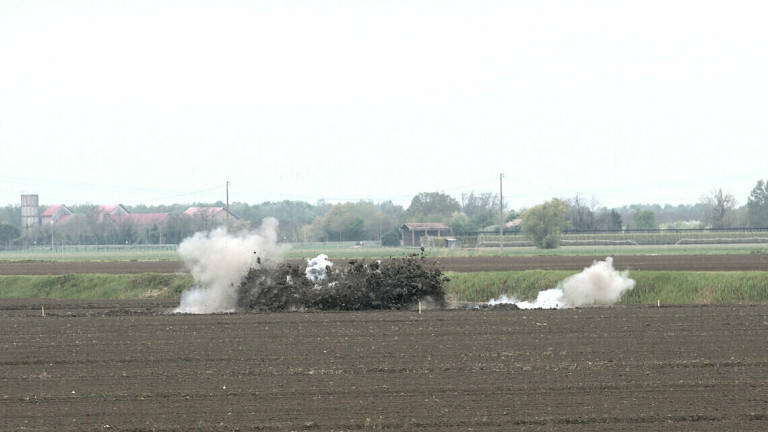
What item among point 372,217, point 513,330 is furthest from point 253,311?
point 372,217

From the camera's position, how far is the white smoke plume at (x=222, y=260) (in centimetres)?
4597

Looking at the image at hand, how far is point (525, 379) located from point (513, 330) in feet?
33.7

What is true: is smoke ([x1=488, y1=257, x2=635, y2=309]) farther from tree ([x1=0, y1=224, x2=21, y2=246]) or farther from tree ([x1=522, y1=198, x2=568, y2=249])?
tree ([x1=0, y1=224, x2=21, y2=246])

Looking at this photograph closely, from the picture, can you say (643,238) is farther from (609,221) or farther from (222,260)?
(222,260)

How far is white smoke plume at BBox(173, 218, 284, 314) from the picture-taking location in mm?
45969

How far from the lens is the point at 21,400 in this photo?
19703mm

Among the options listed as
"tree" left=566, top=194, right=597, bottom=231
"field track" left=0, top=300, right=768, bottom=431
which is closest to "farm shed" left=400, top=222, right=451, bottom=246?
"tree" left=566, top=194, right=597, bottom=231

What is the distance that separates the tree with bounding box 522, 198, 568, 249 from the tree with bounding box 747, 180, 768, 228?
6497 centimetres

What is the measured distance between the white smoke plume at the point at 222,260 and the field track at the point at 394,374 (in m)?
9.88

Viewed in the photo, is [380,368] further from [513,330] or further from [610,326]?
[610,326]

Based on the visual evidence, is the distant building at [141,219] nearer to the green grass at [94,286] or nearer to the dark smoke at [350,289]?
the green grass at [94,286]

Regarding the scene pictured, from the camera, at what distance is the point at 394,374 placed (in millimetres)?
22375

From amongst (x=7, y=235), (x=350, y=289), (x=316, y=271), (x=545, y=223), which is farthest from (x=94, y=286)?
(x=7, y=235)

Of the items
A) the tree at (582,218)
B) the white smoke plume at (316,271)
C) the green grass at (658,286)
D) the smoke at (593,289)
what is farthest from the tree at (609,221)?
the white smoke plume at (316,271)
